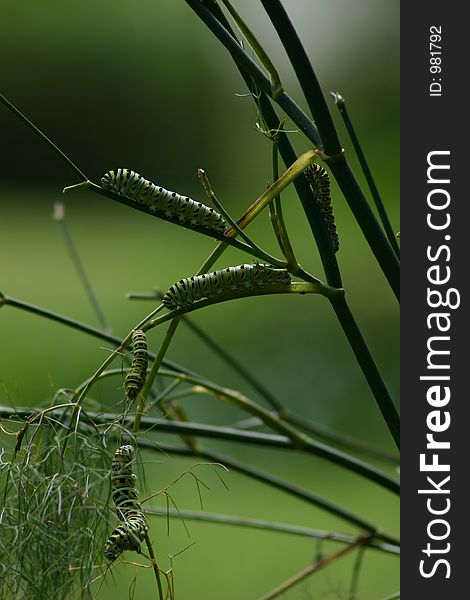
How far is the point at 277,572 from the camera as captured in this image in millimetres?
1314

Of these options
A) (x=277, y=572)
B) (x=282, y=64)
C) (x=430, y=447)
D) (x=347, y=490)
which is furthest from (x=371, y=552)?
(x=282, y=64)

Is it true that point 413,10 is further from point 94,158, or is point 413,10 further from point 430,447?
point 94,158

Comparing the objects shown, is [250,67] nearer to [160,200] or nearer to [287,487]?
[160,200]

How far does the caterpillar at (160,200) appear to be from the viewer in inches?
6.8

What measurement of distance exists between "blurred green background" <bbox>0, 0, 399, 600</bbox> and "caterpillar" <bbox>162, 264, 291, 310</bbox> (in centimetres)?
66

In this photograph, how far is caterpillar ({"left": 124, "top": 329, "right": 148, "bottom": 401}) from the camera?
0.58ft

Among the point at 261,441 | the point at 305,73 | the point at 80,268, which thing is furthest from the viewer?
the point at 80,268

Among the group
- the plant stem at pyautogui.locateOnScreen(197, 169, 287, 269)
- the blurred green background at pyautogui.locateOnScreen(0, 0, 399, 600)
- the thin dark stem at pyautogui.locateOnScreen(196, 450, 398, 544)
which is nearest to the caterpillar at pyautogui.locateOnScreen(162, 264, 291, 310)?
the plant stem at pyautogui.locateOnScreen(197, 169, 287, 269)

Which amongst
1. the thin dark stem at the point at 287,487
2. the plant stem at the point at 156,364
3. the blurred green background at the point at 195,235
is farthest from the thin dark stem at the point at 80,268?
the blurred green background at the point at 195,235

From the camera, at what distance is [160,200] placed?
0.18 metres

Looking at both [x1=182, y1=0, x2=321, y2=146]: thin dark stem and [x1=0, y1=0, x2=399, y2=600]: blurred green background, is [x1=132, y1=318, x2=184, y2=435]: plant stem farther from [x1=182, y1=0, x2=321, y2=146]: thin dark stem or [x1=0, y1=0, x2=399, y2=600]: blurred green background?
[x1=0, y1=0, x2=399, y2=600]: blurred green background

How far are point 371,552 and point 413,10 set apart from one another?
113 centimetres

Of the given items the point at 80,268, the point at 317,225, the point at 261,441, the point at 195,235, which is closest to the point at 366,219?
the point at 317,225

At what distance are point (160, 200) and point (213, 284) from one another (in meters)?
0.02
